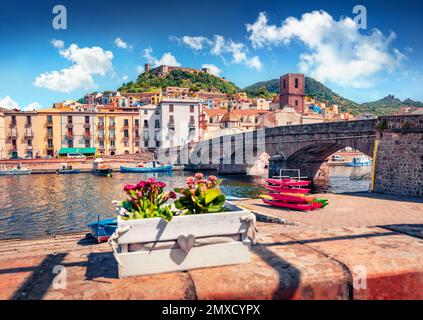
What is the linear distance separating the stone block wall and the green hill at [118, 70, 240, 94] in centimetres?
12962

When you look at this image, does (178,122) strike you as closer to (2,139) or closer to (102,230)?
(2,139)

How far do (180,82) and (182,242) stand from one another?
15726cm

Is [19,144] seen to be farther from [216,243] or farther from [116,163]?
[216,243]

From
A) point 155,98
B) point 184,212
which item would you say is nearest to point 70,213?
point 184,212

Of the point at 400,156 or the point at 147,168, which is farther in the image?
the point at 147,168

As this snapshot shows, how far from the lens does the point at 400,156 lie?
17.5 m

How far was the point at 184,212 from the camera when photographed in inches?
174

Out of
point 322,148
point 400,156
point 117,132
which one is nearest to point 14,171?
point 117,132

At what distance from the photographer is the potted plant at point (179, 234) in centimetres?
375

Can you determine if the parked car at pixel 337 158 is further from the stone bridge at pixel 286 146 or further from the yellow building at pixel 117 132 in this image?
the yellow building at pixel 117 132

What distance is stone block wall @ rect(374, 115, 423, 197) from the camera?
655 inches

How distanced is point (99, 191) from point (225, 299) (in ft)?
103

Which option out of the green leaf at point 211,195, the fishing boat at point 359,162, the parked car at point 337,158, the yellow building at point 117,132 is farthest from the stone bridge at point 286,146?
the parked car at point 337,158

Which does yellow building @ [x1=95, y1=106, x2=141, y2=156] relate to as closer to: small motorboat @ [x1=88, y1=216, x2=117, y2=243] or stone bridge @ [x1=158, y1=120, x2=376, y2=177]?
stone bridge @ [x1=158, y1=120, x2=376, y2=177]
